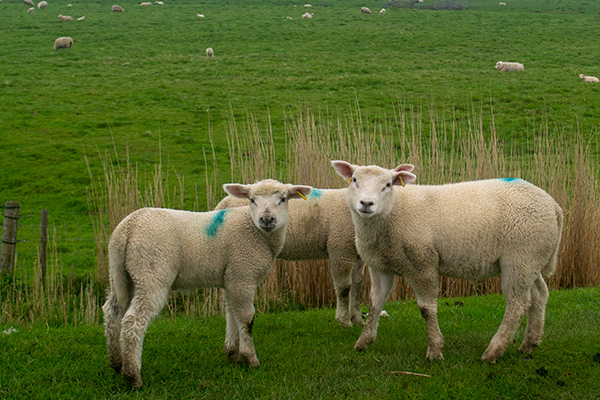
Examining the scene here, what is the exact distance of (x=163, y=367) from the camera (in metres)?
4.72

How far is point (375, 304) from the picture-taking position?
516cm

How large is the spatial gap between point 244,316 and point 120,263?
1017mm

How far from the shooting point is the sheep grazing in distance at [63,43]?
32.6 m

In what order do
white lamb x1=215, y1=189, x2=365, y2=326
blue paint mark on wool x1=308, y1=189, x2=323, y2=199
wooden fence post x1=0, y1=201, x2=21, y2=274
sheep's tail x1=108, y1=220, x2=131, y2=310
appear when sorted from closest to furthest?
sheep's tail x1=108, y1=220, x2=131, y2=310, white lamb x1=215, y1=189, x2=365, y2=326, blue paint mark on wool x1=308, y1=189, x2=323, y2=199, wooden fence post x1=0, y1=201, x2=21, y2=274

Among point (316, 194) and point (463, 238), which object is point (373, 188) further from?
point (316, 194)

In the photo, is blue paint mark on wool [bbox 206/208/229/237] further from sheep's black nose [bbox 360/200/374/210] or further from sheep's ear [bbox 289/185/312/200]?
sheep's black nose [bbox 360/200/374/210]

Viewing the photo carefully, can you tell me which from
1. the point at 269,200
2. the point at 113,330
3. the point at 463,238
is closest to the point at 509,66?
the point at 463,238

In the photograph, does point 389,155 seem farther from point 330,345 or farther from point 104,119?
point 104,119

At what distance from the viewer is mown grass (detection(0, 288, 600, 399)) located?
4.23 m

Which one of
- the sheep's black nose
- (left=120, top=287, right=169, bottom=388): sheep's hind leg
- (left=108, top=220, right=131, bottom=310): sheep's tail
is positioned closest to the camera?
(left=120, top=287, right=169, bottom=388): sheep's hind leg

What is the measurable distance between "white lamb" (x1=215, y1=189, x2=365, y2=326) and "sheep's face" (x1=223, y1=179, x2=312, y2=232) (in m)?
1.19

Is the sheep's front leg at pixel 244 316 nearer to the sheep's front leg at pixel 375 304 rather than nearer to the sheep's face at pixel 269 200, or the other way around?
the sheep's face at pixel 269 200

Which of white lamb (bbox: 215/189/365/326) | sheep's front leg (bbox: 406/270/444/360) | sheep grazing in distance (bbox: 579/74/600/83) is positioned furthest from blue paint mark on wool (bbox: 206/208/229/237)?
sheep grazing in distance (bbox: 579/74/600/83)

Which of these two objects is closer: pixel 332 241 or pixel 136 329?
pixel 136 329
